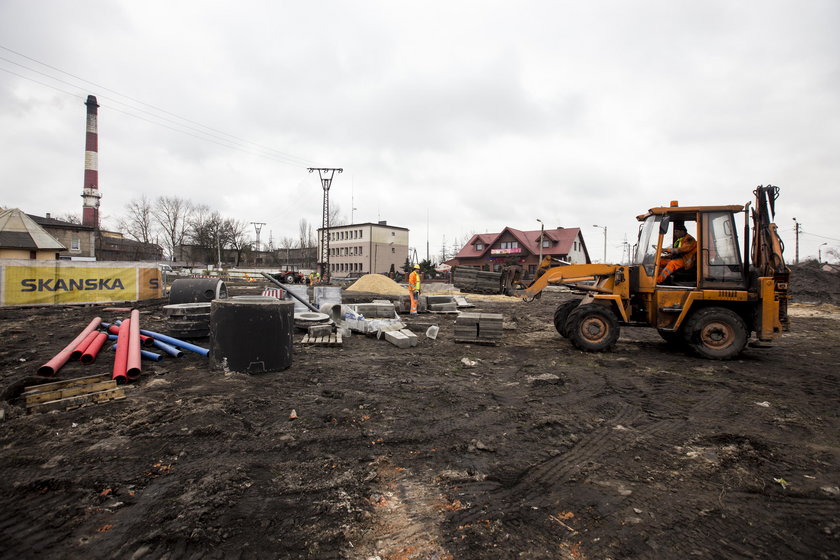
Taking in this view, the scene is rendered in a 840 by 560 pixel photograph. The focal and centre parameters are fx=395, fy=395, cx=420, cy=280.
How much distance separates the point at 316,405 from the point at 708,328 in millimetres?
7633

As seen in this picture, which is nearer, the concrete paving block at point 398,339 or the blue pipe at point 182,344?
the blue pipe at point 182,344

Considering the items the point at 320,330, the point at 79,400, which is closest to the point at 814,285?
the point at 320,330

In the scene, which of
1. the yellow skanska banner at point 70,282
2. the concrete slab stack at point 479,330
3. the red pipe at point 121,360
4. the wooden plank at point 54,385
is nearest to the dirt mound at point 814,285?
the concrete slab stack at point 479,330

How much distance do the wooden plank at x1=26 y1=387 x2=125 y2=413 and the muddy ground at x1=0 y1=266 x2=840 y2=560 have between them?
0.47 ft

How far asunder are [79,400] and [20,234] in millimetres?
31479

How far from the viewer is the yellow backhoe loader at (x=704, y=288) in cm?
761

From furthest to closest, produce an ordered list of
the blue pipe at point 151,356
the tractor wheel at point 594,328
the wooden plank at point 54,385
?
1. the tractor wheel at point 594,328
2. the blue pipe at point 151,356
3. the wooden plank at point 54,385

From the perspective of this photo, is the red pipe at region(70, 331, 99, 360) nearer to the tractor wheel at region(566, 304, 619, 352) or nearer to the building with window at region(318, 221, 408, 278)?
the tractor wheel at region(566, 304, 619, 352)

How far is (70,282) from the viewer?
15.1 m

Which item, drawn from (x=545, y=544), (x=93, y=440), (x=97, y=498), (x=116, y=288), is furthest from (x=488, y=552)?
(x=116, y=288)

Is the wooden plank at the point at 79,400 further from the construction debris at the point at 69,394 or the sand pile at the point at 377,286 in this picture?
the sand pile at the point at 377,286

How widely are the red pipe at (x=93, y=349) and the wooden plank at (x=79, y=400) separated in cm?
218

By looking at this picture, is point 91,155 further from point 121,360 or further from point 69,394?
point 69,394

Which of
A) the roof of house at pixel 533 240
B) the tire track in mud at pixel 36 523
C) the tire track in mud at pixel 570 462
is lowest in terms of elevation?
the tire track in mud at pixel 570 462
